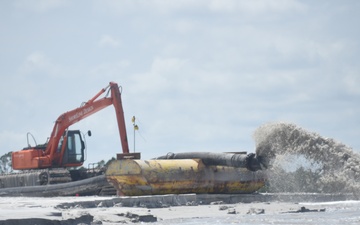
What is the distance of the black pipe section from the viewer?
896 inches

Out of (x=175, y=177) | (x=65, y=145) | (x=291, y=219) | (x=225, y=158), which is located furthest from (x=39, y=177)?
(x=291, y=219)

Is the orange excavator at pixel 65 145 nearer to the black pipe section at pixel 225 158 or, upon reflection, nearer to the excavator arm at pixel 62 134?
the excavator arm at pixel 62 134

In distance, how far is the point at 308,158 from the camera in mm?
21703

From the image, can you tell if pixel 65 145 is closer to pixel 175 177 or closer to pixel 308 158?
pixel 175 177

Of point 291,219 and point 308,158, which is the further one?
point 308,158

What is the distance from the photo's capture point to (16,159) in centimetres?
3294

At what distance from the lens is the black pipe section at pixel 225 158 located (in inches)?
896

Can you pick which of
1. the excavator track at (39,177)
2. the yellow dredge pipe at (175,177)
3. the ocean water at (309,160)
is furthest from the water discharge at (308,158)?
the excavator track at (39,177)

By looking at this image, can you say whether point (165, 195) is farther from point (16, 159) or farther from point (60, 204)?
point (16, 159)

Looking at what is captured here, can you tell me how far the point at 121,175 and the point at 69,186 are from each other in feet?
15.9

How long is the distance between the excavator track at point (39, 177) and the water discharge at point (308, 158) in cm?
1007

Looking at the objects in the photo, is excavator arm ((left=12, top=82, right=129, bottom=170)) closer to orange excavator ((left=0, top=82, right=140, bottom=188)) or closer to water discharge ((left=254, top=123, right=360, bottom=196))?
orange excavator ((left=0, top=82, right=140, bottom=188))

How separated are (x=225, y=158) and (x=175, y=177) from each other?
1.77m

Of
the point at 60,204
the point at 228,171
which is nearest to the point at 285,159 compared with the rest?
the point at 228,171
